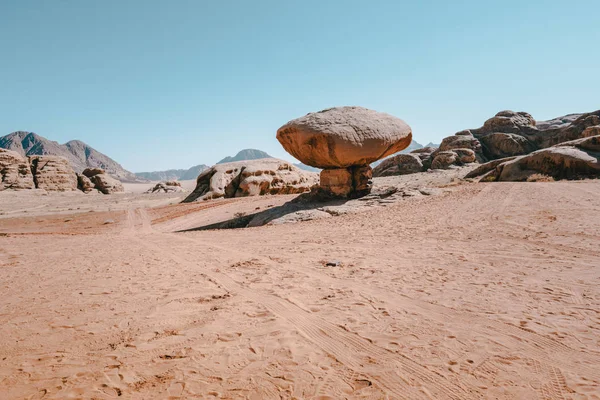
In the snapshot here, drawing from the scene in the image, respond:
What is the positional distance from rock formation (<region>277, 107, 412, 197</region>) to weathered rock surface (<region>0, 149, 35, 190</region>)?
93.1 ft

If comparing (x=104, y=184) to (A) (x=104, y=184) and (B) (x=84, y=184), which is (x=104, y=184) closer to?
(A) (x=104, y=184)

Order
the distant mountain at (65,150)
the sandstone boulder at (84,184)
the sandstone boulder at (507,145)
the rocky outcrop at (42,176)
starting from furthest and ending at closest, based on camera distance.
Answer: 1. the distant mountain at (65,150)
2. the sandstone boulder at (84,184)
3. the rocky outcrop at (42,176)
4. the sandstone boulder at (507,145)

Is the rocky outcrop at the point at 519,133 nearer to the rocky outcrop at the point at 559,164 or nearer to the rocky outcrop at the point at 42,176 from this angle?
the rocky outcrop at the point at 559,164

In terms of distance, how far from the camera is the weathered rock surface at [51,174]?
1156 inches

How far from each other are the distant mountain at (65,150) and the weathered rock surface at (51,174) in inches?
2892

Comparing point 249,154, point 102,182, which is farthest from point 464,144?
point 249,154

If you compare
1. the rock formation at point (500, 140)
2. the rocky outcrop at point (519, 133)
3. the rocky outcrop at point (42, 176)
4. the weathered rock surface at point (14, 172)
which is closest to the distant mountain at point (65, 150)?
the rocky outcrop at point (42, 176)

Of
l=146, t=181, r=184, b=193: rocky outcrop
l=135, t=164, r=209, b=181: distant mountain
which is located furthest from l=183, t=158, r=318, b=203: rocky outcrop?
l=135, t=164, r=209, b=181: distant mountain

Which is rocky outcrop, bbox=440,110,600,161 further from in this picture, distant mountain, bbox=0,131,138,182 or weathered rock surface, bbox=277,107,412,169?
distant mountain, bbox=0,131,138,182

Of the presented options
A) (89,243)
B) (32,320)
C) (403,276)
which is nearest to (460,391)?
(403,276)

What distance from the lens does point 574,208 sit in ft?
26.4

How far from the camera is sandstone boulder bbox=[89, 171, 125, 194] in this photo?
112ft

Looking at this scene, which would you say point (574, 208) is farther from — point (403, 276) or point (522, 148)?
point (522, 148)

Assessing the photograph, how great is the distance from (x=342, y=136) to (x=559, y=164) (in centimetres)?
1111
